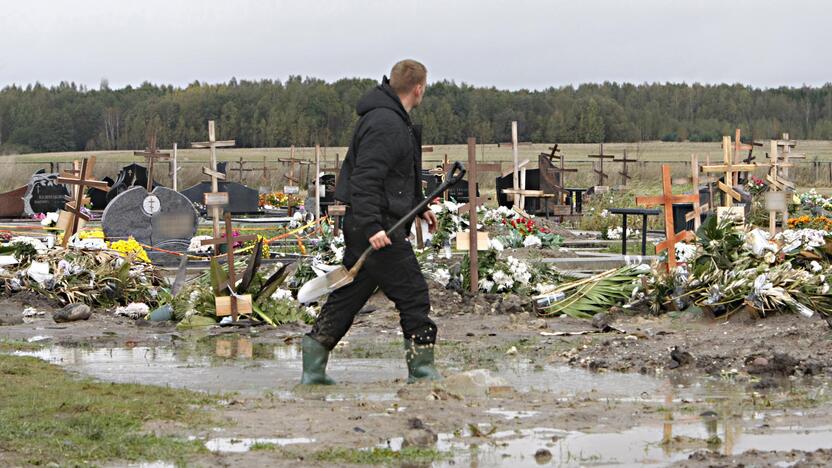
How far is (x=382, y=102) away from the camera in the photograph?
834cm

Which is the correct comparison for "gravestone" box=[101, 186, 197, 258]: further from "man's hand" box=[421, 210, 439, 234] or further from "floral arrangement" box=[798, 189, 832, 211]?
"floral arrangement" box=[798, 189, 832, 211]

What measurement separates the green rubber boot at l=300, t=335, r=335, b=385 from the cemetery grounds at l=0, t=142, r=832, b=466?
149mm

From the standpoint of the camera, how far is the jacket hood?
8.34m

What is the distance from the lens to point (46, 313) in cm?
1367

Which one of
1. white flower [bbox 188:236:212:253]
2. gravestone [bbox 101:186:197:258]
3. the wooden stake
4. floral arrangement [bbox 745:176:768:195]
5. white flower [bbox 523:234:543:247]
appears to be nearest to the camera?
the wooden stake

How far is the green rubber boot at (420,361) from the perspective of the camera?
27.6 feet

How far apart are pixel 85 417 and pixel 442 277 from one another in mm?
7752

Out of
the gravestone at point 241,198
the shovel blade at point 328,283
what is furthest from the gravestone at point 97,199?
the shovel blade at point 328,283

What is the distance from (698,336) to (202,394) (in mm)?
4805

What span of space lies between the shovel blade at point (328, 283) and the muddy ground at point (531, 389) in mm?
621

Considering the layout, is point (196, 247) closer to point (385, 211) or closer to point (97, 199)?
point (385, 211)

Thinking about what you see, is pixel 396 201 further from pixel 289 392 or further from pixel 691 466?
pixel 691 466

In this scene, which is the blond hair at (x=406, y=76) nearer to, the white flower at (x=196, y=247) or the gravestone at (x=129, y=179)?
the white flower at (x=196, y=247)

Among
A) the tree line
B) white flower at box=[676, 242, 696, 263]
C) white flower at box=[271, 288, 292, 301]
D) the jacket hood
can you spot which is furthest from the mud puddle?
the tree line
